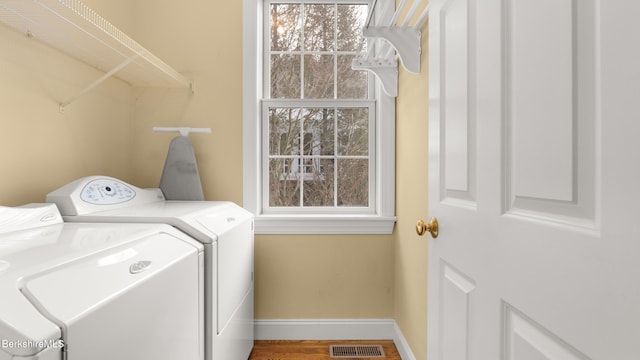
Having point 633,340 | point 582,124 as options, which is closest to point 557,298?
point 633,340

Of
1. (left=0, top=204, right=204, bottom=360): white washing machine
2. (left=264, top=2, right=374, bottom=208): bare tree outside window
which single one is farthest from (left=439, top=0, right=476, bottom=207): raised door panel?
(left=264, top=2, right=374, bottom=208): bare tree outside window

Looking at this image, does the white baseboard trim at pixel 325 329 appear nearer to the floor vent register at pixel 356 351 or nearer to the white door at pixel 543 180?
the floor vent register at pixel 356 351

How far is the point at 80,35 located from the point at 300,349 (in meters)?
1.92

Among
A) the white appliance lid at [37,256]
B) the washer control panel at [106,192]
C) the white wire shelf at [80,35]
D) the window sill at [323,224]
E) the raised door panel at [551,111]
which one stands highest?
the white wire shelf at [80,35]

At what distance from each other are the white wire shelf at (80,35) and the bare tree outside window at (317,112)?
29.1 inches

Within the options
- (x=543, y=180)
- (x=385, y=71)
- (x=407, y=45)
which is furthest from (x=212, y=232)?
(x=385, y=71)

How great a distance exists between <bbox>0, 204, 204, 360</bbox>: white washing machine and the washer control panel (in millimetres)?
159

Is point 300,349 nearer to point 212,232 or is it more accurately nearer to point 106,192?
point 212,232

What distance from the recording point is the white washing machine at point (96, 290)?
0.51 m

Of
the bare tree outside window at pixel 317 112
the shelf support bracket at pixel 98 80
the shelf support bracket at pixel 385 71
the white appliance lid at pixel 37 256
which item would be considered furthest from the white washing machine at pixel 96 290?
the shelf support bracket at pixel 385 71

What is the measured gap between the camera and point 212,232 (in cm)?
122

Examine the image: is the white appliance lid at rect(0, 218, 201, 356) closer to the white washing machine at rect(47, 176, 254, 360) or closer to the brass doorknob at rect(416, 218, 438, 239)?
the white washing machine at rect(47, 176, 254, 360)

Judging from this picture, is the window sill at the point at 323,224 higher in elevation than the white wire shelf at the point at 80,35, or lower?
lower

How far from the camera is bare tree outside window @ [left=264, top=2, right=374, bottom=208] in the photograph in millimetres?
2145
